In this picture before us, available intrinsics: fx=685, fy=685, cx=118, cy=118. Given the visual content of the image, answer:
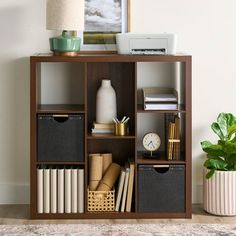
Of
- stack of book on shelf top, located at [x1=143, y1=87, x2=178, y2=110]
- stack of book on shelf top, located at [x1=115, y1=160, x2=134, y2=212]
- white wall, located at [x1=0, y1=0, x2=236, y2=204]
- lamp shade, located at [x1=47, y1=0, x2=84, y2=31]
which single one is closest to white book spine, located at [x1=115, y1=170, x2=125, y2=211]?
stack of book on shelf top, located at [x1=115, y1=160, x2=134, y2=212]

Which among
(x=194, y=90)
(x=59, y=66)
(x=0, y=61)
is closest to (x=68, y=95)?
(x=59, y=66)

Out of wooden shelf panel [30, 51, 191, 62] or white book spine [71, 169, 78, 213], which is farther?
white book spine [71, 169, 78, 213]

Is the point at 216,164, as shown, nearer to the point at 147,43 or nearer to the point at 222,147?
the point at 222,147

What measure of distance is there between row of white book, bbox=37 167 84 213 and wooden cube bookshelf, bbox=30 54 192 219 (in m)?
0.03

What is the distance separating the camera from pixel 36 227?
379cm

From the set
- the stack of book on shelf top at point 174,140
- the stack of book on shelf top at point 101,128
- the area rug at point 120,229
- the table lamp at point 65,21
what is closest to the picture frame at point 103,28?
the table lamp at point 65,21

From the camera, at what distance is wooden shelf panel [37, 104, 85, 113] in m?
3.90

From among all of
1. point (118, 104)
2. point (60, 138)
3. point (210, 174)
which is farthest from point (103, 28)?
point (210, 174)

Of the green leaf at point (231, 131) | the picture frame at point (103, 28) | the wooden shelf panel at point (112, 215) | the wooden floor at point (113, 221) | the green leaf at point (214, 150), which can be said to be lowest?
the wooden floor at point (113, 221)

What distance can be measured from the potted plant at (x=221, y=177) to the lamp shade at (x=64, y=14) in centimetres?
106

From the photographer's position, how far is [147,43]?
388 cm

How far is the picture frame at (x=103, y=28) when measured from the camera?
4.13 m

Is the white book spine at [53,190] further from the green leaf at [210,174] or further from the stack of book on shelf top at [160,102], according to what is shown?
the green leaf at [210,174]

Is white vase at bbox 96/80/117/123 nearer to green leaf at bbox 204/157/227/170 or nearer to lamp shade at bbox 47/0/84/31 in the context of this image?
lamp shade at bbox 47/0/84/31
